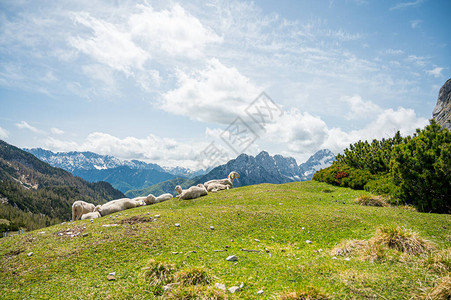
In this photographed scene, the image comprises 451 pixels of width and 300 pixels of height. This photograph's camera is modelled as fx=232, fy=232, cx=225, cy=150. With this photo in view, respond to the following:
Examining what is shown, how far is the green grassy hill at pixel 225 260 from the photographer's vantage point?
6273 millimetres

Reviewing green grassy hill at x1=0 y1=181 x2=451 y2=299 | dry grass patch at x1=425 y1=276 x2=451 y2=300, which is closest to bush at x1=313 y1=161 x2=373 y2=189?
green grassy hill at x1=0 y1=181 x2=451 y2=299

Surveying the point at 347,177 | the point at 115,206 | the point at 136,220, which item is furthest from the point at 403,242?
the point at 347,177

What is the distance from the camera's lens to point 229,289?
639cm

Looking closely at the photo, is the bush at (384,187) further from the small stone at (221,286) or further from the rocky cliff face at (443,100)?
the rocky cliff face at (443,100)

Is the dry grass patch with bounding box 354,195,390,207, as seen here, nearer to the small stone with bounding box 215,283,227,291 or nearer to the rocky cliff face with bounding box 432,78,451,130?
the small stone with bounding box 215,283,227,291

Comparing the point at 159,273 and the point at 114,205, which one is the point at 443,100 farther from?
the point at 159,273

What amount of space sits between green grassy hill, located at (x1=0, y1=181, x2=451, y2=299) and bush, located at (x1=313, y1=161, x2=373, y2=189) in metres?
13.1

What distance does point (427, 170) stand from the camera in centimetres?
1594

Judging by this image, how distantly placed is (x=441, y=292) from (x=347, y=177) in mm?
24270

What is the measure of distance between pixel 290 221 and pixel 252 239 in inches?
118

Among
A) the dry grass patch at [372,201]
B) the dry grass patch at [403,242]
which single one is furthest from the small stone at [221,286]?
the dry grass patch at [372,201]

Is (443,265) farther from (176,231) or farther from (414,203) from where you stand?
(414,203)

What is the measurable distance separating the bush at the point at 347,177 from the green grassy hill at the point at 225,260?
13.1m

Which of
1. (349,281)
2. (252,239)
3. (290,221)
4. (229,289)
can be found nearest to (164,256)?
(229,289)
